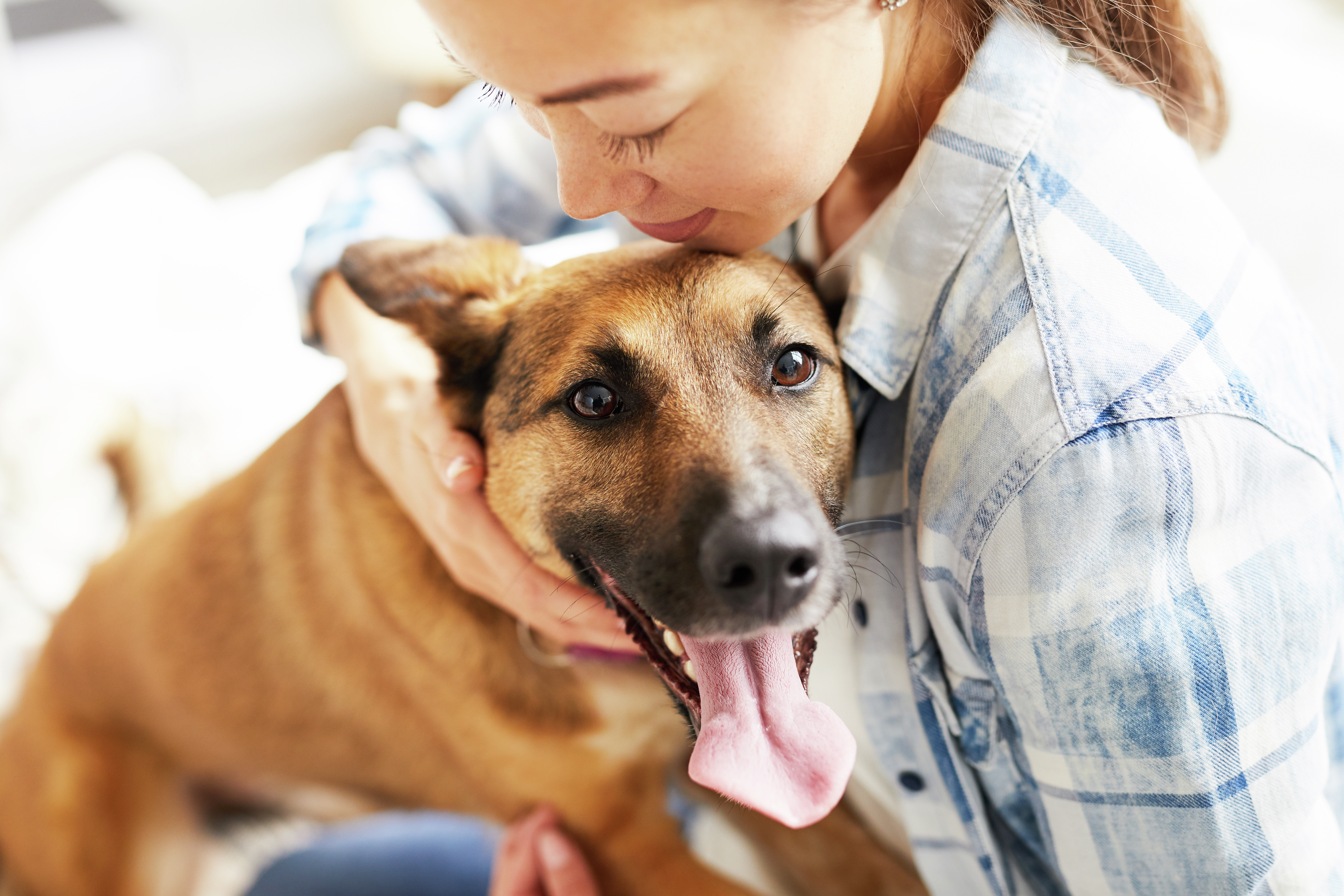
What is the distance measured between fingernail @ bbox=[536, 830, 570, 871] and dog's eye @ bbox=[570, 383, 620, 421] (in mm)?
794

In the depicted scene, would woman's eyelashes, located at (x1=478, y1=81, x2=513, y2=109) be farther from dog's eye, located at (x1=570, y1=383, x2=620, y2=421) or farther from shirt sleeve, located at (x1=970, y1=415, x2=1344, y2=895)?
shirt sleeve, located at (x1=970, y1=415, x2=1344, y2=895)

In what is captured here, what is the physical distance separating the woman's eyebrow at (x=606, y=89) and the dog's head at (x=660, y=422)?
0.35m

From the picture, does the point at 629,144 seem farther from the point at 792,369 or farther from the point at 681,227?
the point at 792,369

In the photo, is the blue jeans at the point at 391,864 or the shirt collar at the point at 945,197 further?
the blue jeans at the point at 391,864

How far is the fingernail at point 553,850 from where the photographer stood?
1.48 m

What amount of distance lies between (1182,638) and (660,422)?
2.04 feet

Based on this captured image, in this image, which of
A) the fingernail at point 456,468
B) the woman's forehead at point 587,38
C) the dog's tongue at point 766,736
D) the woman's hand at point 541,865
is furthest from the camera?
the woman's hand at point 541,865

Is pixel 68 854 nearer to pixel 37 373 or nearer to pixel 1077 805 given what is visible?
pixel 37 373

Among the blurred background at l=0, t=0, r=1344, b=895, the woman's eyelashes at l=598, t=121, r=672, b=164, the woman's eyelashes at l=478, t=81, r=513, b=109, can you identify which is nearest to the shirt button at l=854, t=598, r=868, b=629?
the woman's eyelashes at l=598, t=121, r=672, b=164

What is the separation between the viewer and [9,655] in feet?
7.23

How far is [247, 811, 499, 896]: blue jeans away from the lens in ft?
5.68

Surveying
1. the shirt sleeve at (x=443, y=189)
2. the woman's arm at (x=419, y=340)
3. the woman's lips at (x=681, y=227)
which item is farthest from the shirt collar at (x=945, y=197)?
the shirt sleeve at (x=443, y=189)

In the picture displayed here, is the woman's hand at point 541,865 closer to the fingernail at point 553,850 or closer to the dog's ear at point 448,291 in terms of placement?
the fingernail at point 553,850

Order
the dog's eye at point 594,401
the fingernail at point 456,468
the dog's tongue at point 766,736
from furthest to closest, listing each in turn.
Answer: the fingernail at point 456,468 < the dog's eye at point 594,401 < the dog's tongue at point 766,736
